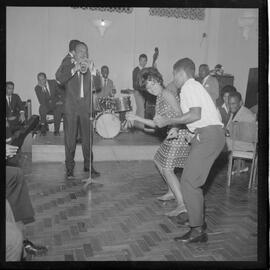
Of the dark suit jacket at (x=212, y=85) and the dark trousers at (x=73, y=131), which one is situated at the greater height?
the dark suit jacket at (x=212, y=85)

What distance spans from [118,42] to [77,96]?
1.25 m

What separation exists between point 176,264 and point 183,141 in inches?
52.7

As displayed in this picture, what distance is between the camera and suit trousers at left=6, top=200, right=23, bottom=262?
278 centimetres

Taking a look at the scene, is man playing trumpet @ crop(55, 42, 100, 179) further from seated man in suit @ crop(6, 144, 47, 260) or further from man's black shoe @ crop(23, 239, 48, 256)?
man's black shoe @ crop(23, 239, 48, 256)

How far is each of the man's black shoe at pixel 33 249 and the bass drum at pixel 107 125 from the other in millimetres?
3756

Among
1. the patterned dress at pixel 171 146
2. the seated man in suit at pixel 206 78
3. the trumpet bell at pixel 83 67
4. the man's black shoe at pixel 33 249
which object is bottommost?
the man's black shoe at pixel 33 249

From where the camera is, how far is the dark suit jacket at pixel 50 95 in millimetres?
4219

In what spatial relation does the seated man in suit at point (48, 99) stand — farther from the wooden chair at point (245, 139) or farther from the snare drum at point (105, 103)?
the wooden chair at point (245, 139)

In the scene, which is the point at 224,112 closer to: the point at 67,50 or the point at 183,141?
the point at 183,141

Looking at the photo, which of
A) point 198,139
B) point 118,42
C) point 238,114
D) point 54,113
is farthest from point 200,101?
point 118,42

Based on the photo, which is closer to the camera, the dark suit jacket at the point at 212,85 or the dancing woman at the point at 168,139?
the dancing woman at the point at 168,139

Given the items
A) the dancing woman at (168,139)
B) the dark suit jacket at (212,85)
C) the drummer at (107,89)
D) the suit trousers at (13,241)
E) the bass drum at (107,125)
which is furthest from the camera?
the bass drum at (107,125)

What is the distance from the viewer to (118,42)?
18.7 ft

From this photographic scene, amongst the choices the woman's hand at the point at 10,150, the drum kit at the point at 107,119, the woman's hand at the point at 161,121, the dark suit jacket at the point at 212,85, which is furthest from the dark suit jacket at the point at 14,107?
the drum kit at the point at 107,119
